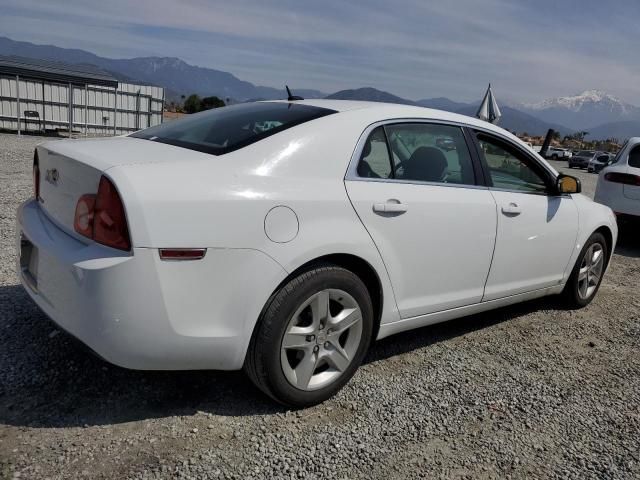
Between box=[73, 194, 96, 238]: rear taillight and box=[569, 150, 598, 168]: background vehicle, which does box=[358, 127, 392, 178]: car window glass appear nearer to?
box=[73, 194, 96, 238]: rear taillight

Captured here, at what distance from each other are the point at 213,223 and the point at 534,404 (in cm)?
211

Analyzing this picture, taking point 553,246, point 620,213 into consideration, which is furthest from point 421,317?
point 620,213

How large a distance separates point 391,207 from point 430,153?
2.11ft

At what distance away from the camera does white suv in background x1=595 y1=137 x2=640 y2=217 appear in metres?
7.64

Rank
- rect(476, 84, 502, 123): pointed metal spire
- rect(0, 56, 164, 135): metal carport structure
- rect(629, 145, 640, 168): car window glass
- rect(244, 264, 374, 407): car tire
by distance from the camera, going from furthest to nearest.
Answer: rect(0, 56, 164, 135): metal carport structure → rect(476, 84, 502, 123): pointed metal spire → rect(629, 145, 640, 168): car window glass → rect(244, 264, 374, 407): car tire

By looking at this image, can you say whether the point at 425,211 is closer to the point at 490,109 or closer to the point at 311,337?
the point at 311,337

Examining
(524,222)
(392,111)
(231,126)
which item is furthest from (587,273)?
(231,126)

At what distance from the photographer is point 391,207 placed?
9.60 feet

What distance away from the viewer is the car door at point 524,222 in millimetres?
3668

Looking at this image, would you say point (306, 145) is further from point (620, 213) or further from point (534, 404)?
point (620, 213)

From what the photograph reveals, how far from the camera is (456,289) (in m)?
3.44

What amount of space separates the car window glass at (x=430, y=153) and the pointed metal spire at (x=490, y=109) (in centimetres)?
1143

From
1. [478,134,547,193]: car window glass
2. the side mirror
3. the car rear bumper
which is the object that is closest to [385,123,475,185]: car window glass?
[478,134,547,193]: car window glass

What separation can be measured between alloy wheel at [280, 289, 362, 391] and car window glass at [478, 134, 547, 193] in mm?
1514
